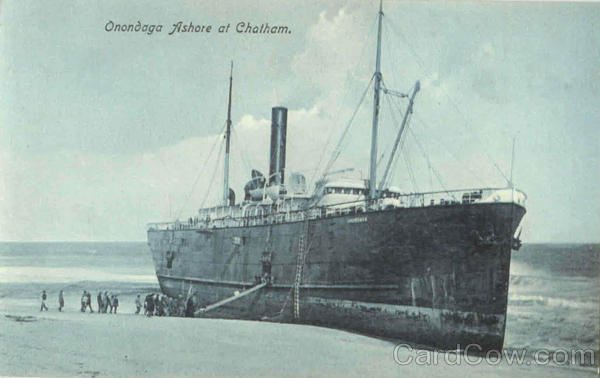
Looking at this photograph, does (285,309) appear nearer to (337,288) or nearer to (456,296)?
(337,288)

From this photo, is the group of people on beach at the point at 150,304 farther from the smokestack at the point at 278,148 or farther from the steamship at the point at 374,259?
the smokestack at the point at 278,148

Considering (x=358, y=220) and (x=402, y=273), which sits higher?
(x=358, y=220)

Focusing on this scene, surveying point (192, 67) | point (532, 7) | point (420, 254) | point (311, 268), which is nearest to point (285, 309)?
point (311, 268)

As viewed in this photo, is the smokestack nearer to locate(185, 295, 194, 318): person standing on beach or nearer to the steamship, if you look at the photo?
the steamship

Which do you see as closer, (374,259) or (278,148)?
(374,259)

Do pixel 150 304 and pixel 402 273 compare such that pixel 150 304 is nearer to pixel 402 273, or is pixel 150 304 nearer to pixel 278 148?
pixel 278 148

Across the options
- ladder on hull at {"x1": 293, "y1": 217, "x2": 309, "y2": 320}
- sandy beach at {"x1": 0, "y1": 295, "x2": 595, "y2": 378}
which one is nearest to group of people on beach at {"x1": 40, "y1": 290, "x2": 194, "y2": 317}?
sandy beach at {"x1": 0, "y1": 295, "x2": 595, "y2": 378}

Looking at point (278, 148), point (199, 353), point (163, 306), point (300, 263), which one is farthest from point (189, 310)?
point (199, 353)
